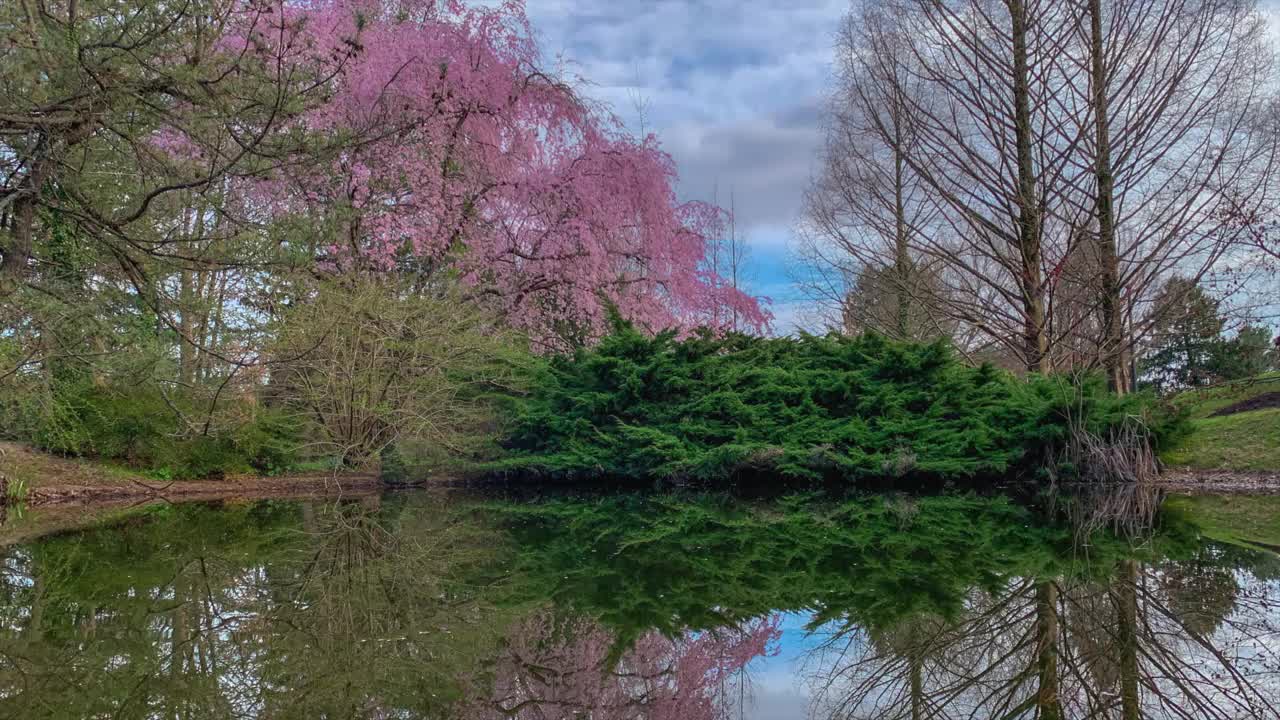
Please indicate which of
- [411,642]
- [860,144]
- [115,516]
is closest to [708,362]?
[860,144]

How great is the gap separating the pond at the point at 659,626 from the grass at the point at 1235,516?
0.26 ft

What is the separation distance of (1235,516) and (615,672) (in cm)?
616

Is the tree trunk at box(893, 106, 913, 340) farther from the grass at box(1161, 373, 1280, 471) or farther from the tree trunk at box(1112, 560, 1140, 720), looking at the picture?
the tree trunk at box(1112, 560, 1140, 720)

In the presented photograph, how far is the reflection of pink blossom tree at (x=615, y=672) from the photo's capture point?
2289 mm

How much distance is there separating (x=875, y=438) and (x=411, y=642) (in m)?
7.96

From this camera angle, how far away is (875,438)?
9.99m

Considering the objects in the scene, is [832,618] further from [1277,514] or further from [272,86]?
[1277,514]

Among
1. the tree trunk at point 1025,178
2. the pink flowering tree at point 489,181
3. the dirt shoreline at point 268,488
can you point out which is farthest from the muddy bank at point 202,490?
the tree trunk at point 1025,178

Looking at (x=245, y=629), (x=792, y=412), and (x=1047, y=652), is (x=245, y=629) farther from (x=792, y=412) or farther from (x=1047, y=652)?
(x=792, y=412)

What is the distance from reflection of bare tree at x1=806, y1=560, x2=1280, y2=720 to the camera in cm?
223

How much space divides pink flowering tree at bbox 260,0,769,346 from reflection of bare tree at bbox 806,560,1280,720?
8803 millimetres

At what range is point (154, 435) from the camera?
1191 centimetres

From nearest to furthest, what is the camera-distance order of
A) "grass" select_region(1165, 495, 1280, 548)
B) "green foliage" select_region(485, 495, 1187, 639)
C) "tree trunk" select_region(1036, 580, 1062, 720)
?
1. "tree trunk" select_region(1036, 580, 1062, 720)
2. "green foliage" select_region(485, 495, 1187, 639)
3. "grass" select_region(1165, 495, 1280, 548)

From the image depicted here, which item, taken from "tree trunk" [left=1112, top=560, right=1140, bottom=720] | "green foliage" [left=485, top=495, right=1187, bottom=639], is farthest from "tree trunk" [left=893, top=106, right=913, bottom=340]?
"tree trunk" [left=1112, top=560, right=1140, bottom=720]
